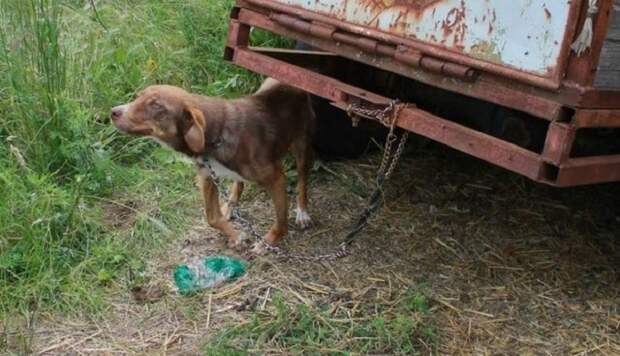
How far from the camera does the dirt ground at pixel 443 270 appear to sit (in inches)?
163

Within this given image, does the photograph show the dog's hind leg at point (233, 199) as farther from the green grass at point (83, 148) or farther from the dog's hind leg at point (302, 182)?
the dog's hind leg at point (302, 182)

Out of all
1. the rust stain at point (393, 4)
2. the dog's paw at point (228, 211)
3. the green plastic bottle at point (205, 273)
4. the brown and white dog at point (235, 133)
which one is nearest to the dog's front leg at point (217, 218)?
the brown and white dog at point (235, 133)

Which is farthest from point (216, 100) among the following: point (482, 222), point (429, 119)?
point (482, 222)

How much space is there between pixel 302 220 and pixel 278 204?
387 mm

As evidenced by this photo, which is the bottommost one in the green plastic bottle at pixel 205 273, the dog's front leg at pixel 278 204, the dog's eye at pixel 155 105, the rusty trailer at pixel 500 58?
the green plastic bottle at pixel 205 273

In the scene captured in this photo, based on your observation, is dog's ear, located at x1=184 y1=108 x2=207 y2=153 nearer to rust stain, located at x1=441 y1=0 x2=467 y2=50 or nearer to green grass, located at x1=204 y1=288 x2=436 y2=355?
green grass, located at x1=204 y1=288 x2=436 y2=355

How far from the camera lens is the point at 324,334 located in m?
4.02

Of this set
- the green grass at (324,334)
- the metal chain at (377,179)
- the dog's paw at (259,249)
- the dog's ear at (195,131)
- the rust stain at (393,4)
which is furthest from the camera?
the dog's paw at (259,249)

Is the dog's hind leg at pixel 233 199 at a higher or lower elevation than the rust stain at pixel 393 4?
lower

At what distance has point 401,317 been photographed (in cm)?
403

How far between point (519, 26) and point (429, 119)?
2.27 ft

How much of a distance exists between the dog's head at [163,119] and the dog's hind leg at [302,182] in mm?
919

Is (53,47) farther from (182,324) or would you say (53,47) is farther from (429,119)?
(429,119)

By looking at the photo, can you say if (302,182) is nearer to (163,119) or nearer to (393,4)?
(163,119)
